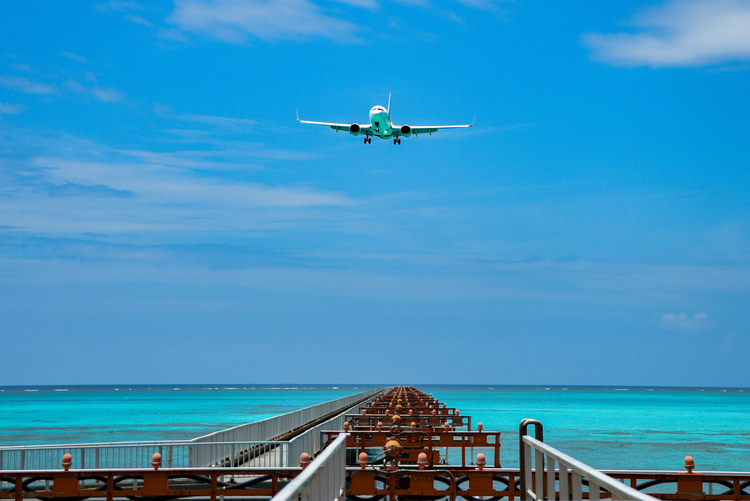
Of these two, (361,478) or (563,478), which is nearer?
(563,478)

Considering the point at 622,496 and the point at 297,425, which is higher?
the point at 622,496

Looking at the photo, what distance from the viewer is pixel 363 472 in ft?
39.1

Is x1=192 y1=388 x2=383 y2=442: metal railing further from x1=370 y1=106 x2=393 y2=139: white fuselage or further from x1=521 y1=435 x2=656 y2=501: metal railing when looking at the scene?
x1=370 y1=106 x2=393 y2=139: white fuselage

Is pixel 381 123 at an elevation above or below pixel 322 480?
above

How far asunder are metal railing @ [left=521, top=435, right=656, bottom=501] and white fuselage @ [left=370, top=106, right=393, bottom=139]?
46340 millimetres

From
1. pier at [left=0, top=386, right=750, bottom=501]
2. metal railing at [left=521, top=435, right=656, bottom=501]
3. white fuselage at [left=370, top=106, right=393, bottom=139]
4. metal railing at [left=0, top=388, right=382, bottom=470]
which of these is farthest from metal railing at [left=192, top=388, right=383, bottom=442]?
white fuselage at [left=370, top=106, right=393, bottom=139]

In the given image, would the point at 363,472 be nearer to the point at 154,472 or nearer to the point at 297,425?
the point at 154,472

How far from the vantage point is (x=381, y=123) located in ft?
176

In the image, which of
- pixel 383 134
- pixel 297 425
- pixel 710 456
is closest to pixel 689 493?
pixel 297 425

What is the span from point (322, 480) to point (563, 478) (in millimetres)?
2349

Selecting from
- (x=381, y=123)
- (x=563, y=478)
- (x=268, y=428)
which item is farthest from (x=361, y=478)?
(x=381, y=123)

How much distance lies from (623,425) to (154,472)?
7767 cm

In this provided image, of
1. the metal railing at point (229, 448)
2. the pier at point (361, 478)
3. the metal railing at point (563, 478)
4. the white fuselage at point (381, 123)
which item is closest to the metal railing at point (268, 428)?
the metal railing at point (229, 448)

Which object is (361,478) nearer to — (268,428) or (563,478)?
(563,478)
